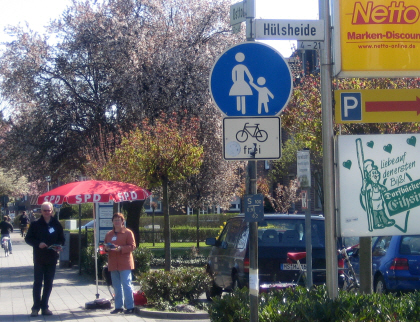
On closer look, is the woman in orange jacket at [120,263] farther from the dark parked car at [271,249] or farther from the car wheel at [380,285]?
the car wheel at [380,285]

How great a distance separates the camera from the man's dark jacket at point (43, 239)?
387 inches

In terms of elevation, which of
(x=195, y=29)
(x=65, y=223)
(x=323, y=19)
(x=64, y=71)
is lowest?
(x=65, y=223)

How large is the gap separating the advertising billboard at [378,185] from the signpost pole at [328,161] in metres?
0.10

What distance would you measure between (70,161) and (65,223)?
2313 centimetres

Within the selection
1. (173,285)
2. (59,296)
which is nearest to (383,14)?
(173,285)

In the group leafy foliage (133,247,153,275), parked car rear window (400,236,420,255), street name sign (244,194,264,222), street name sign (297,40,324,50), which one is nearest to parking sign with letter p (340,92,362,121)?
street name sign (297,40,324,50)

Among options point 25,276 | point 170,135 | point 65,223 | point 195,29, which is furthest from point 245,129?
point 65,223

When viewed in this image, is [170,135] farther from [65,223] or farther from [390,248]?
[65,223]

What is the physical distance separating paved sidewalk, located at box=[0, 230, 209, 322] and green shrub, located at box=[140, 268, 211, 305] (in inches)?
26.7

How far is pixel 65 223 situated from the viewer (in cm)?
4303

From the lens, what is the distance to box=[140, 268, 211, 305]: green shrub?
34.0 feet

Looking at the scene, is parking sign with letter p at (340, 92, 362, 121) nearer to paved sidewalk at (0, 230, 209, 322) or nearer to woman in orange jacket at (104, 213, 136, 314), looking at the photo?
woman in orange jacket at (104, 213, 136, 314)

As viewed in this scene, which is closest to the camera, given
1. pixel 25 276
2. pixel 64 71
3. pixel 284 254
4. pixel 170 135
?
pixel 284 254

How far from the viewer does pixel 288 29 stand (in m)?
5.50
